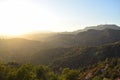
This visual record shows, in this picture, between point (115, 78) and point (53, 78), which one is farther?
point (115, 78)

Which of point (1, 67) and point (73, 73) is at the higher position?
point (1, 67)

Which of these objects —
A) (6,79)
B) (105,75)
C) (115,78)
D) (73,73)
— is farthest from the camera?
(105,75)

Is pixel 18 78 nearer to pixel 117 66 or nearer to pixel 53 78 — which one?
pixel 53 78

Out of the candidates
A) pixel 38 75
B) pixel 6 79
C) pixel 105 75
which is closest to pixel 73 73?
pixel 38 75

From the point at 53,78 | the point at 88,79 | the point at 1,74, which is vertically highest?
the point at 1,74

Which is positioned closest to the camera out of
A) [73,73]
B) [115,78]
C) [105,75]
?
[73,73]

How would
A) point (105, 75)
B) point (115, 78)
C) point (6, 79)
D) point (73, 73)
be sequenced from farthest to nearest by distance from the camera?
point (105, 75)
point (115, 78)
point (73, 73)
point (6, 79)

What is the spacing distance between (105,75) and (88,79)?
14.1 metres

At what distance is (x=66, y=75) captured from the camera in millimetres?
126125

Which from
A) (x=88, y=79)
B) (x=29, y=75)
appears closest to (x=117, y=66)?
(x=88, y=79)

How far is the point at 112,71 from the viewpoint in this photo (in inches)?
7456

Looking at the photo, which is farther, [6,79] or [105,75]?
[105,75]

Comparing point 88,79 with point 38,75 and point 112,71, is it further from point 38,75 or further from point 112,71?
point 38,75

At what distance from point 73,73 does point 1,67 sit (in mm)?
39989
